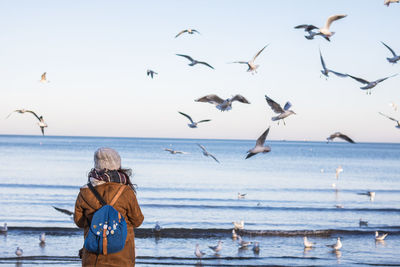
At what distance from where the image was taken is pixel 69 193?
29406 millimetres

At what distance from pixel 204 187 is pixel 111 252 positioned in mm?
29551

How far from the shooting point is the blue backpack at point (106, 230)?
15.6 ft

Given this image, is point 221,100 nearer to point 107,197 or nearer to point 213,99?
point 213,99

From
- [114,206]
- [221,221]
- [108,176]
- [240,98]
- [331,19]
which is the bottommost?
[114,206]

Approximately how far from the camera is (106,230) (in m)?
4.74

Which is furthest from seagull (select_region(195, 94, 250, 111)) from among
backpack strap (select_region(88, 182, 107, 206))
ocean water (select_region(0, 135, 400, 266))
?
backpack strap (select_region(88, 182, 107, 206))

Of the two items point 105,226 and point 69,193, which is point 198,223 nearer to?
point 69,193

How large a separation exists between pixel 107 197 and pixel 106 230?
10.2 inches

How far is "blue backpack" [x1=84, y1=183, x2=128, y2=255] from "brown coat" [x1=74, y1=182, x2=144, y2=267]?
0.04 meters

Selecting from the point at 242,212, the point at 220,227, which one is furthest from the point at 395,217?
the point at 220,227

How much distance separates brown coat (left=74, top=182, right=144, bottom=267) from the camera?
4.82 meters

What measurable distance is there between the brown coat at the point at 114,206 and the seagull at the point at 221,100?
5380 mm

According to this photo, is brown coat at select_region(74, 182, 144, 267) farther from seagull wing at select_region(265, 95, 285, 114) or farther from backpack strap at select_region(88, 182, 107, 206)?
→ seagull wing at select_region(265, 95, 285, 114)

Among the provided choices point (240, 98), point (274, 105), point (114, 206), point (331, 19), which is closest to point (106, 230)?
point (114, 206)
